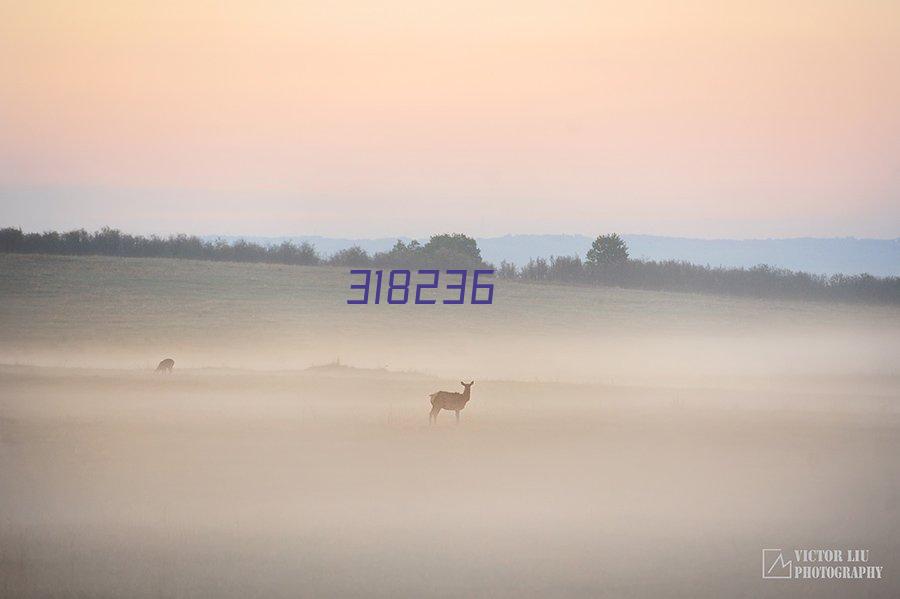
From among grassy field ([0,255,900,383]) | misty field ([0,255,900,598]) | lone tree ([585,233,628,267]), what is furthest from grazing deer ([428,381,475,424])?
lone tree ([585,233,628,267])

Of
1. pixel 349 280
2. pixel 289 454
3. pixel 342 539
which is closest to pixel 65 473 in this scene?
pixel 289 454

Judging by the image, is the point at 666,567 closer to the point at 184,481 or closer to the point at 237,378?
the point at 184,481

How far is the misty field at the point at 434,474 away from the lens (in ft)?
49.2

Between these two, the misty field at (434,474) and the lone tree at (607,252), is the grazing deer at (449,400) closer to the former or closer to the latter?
the misty field at (434,474)

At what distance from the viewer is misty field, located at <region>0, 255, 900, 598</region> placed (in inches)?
591

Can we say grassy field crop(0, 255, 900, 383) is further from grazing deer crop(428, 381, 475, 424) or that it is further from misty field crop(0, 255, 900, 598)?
grazing deer crop(428, 381, 475, 424)

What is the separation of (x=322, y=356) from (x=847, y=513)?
2933cm

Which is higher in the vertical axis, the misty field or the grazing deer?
the grazing deer

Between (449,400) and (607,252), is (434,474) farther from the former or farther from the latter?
(607,252)

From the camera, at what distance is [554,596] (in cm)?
1435

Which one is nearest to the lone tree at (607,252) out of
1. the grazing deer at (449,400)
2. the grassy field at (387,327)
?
the grassy field at (387,327)

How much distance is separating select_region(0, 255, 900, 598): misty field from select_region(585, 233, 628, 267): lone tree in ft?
61.7

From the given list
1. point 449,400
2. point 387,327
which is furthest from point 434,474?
point 387,327

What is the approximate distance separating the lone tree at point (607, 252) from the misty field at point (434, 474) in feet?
61.7
